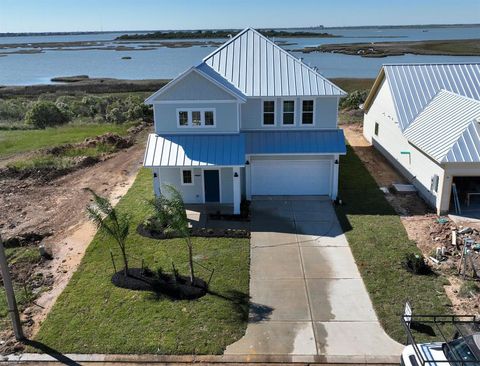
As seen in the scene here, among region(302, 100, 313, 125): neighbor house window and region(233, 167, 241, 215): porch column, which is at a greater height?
region(302, 100, 313, 125): neighbor house window

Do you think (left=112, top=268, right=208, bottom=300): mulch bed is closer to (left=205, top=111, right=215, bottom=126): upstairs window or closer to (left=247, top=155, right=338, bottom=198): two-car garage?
(left=205, top=111, right=215, bottom=126): upstairs window

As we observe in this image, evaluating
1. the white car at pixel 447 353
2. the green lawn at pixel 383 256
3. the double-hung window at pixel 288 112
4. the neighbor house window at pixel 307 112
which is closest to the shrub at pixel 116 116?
the double-hung window at pixel 288 112

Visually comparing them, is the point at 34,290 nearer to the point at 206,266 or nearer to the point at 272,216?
the point at 206,266

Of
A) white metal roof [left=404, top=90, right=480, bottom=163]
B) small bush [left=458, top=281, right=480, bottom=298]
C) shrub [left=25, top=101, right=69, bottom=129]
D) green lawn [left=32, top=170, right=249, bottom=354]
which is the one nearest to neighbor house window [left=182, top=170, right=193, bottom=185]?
green lawn [left=32, top=170, right=249, bottom=354]

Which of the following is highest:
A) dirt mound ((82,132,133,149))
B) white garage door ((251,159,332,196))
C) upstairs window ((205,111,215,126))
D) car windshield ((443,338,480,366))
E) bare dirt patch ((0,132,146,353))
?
upstairs window ((205,111,215,126))

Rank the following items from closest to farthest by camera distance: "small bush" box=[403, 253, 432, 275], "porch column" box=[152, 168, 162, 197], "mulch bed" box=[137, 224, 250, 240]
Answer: "small bush" box=[403, 253, 432, 275]
"mulch bed" box=[137, 224, 250, 240]
"porch column" box=[152, 168, 162, 197]

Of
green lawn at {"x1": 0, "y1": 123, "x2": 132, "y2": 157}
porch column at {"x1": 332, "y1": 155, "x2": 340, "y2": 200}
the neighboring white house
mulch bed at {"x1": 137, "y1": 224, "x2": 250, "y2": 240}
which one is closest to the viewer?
mulch bed at {"x1": 137, "y1": 224, "x2": 250, "y2": 240}

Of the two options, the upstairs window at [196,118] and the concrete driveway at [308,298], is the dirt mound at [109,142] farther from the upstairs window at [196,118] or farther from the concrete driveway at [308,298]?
the concrete driveway at [308,298]
